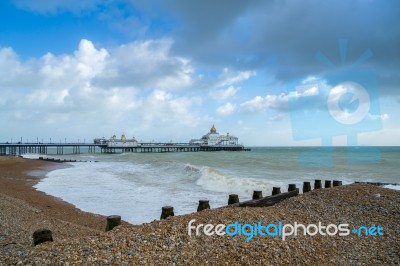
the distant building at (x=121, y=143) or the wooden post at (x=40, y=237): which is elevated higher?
the distant building at (x=121, y=143)

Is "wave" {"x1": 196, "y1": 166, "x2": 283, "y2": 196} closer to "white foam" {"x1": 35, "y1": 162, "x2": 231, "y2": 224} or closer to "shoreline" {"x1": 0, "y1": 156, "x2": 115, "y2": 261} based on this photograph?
"white foam" {"x1": 35, "y1": 162, "x2": 231, "y2": 224}

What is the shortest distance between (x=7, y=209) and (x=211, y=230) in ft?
21.8

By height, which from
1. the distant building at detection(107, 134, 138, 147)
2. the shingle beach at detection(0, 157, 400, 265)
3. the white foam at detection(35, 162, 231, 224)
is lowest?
the white foam at detection(35, 162, 231, 224)

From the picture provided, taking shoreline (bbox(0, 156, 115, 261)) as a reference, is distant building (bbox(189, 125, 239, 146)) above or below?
above

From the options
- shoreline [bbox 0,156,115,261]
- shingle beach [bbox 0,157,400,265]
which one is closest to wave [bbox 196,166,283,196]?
shoreline [bbox 0,156,115,261]

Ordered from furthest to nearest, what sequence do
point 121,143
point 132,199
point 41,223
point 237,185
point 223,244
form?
point 121,143, point 237,185, point 132,199, point 41,223, point 223,244

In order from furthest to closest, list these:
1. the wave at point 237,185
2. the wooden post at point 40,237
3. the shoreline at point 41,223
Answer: the wave at point 237,185
the shoreline at point 41,223
the wooden post at point 40,237

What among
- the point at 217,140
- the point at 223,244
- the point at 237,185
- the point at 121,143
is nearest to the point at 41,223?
the point at 223,244

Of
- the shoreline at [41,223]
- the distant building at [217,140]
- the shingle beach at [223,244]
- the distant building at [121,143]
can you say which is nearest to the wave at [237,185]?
the shoreline at [41,223]

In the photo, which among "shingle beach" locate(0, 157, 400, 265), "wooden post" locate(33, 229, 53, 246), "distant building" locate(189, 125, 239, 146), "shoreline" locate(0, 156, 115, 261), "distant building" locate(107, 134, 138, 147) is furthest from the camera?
"distant building" locate(189, 125, 239, 146)

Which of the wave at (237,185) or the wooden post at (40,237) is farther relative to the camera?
the wave at (237,185)

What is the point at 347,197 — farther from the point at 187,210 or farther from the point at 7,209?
the point at 7,209

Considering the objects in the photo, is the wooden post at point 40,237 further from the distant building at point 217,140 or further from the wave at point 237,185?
the distant building at point 217,140

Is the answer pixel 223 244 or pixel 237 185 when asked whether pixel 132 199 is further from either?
pixel 223 244
